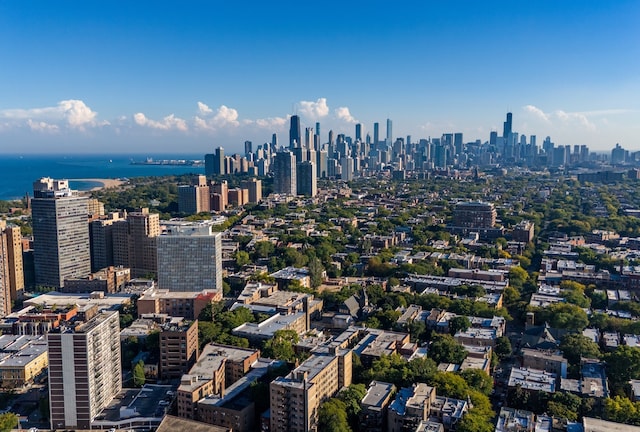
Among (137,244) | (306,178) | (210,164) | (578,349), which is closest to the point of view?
(578,349)

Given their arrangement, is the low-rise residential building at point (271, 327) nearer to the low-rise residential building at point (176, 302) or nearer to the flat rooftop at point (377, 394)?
the low-rise residential building at point (176, 302)

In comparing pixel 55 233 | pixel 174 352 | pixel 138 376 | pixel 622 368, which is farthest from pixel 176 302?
pixel 622 368

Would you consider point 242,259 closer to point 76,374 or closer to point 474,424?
point 76,374

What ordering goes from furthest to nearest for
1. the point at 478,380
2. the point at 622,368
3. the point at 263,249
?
the point at 263,249 → the point at 622,368 → the point at 478,380

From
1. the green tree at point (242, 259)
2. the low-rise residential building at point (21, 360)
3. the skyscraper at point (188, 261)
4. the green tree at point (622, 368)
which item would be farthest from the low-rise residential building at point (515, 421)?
the green tree at point (242, 259)

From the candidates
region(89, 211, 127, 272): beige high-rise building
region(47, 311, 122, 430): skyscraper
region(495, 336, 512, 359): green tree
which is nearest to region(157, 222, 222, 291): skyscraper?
region(89, 211, 127, 272): beige high-rise building

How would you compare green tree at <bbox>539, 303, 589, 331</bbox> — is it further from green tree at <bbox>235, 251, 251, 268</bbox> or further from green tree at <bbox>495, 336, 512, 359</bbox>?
green tree at <bbox>235, 251, 251, 268</bbox>
